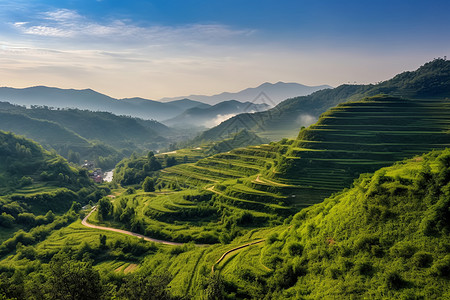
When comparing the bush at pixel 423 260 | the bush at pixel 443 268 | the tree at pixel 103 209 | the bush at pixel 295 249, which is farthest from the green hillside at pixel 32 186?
the bush at pixel 443 268

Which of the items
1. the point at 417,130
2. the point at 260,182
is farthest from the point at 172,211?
the point at 417,130

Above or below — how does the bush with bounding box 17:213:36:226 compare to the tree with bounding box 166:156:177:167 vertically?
below

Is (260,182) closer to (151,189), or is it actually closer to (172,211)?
(172,211)

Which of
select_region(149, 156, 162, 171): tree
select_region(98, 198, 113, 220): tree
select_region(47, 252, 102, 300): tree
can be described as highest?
select_region(47, 252, 102, 300): tree

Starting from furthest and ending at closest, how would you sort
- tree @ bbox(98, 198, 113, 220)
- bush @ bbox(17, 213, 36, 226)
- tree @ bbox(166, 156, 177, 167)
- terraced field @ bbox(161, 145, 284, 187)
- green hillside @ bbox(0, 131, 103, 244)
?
tree @ bbox(166, 156, 177, 167), terraced field @ bbox(161, 145, 284, 187), green hillside @ bbox(0, 131, 103, 244), bush @ bbox(17, 213, 36, 226), tree @ bbox(98, 198, 113, 220)

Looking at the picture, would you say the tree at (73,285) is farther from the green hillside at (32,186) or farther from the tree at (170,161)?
the tree at (170,161)

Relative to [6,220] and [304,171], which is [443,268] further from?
[6,220]

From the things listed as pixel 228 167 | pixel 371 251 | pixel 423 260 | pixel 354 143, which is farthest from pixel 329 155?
pixel 423 260

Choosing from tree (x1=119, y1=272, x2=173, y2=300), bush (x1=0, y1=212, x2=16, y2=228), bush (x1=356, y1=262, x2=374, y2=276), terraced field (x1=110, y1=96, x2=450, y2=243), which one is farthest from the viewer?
bush (x1=0, y1=212, x2=16, y2=228)

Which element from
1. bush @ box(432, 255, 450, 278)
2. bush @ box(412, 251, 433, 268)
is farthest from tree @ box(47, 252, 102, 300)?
bush @ box(432, 255, 450, 278)

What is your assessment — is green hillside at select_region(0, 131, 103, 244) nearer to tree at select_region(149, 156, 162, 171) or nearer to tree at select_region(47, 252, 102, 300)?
tree at select_region(149, 156, 162, 171)
